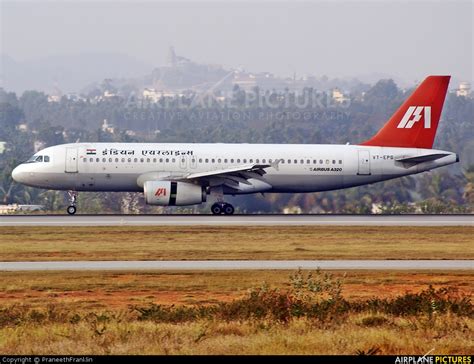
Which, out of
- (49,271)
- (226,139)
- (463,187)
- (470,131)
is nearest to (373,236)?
(49,271)

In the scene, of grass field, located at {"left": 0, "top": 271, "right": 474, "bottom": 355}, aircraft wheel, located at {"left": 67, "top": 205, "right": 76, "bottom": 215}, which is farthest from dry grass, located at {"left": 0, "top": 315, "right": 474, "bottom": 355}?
aircraft wheel, located at {"left": 67, "top": 205, "right": 76, "bottom": 215}

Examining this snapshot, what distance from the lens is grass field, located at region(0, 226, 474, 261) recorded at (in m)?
35.8

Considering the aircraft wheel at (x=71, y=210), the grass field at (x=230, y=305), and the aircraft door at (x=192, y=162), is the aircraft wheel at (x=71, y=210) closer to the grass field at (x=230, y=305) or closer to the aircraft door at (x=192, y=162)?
the aircraft door at (x=192, y=162)

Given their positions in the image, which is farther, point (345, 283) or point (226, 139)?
point (226, 139)

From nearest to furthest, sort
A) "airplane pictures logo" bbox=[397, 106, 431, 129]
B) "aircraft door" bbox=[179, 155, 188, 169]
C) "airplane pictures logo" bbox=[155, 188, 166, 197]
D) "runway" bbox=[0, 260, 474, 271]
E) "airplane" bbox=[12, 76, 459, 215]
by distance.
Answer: "runway" bbox=[0, 260, 474, 271], "airplane pictures logo" bbox=[155, 188, 166, 197], "airplane" bbox=[12, 76, 459, 215], "aircraft door" bbox=[179, 155, 188, 169], "airplane pictures logo" bbox=[397, 106, 431, 129]

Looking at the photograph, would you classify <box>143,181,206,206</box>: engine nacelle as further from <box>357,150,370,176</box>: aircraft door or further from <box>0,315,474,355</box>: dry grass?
<box>0,315,474,355</box>: dry grass

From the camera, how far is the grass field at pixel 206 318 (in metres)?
20.3

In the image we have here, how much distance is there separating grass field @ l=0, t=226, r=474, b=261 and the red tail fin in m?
10.3

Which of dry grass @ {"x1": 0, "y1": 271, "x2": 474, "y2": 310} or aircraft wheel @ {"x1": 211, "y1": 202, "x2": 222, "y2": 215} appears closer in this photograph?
dry grass @ {"x1": 0, "y1": 271, "x2": 474, "y2": 310}

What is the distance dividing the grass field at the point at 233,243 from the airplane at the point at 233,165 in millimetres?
7265

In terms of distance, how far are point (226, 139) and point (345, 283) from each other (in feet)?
311

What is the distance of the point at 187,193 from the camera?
52.1 meters

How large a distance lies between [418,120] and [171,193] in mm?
13902

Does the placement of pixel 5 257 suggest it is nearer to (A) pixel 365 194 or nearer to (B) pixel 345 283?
(B) pixel 345 283
